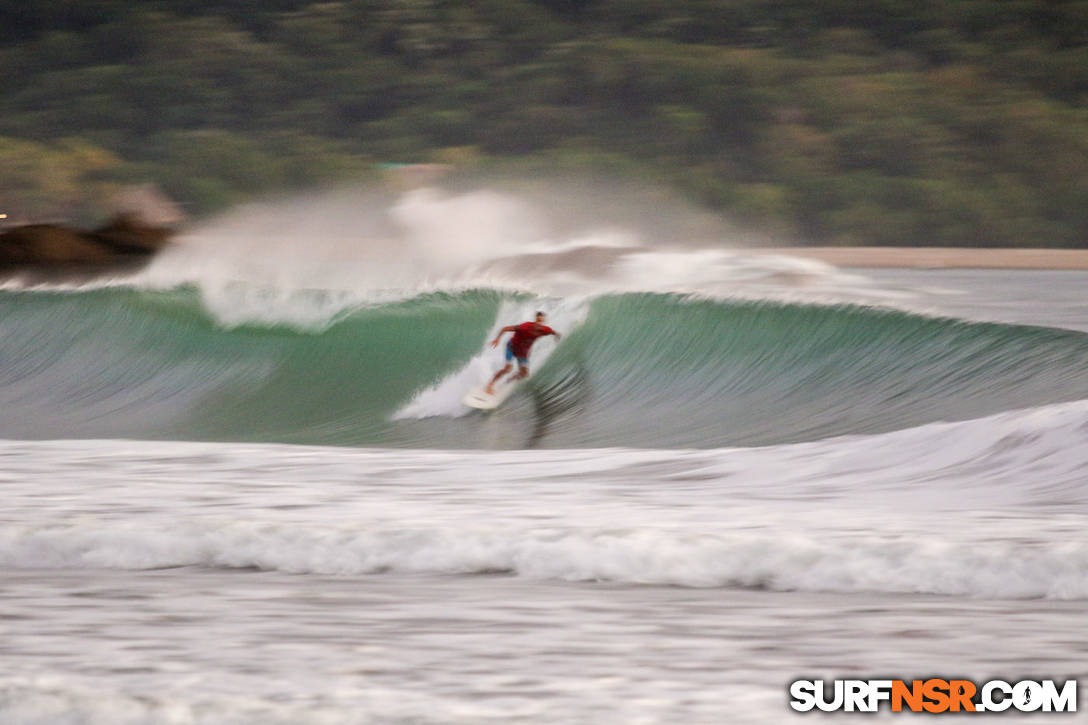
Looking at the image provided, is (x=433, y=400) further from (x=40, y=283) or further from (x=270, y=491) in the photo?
(x=40, y=283)

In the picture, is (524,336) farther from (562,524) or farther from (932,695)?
(932,695)

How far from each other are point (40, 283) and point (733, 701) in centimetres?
1886

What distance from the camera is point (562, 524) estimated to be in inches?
218

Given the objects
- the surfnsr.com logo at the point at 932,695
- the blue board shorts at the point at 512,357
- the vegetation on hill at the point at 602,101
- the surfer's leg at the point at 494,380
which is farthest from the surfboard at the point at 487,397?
the vegetation on hill at the point at 602,101

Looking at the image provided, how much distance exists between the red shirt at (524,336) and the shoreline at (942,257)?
3861 centimetres

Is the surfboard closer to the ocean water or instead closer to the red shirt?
the ocean water

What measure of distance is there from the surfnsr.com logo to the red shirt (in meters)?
8.15

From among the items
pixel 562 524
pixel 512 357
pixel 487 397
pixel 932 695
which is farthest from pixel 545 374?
pixel 932 695

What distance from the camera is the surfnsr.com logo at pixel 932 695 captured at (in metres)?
3.46

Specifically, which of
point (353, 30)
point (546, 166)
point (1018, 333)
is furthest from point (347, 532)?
point (353, 30)

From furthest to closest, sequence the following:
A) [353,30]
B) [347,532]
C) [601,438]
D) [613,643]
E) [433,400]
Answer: [353,30] → [433,400] → [601,438] → [347,532] → [613,643]

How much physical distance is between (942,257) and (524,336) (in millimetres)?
42341

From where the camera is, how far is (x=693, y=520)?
221 inches

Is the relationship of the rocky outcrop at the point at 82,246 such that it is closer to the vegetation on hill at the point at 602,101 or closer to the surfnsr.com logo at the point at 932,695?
the surfnsr.com logo at the point at 932,695
